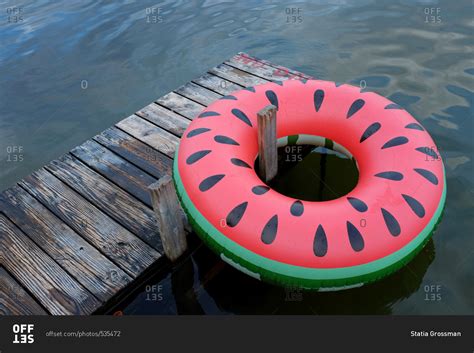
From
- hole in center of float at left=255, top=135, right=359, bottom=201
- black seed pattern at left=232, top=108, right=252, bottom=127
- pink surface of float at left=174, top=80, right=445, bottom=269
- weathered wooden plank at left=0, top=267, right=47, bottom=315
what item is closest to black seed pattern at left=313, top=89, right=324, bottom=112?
pink surface of float at left=174, top=80, right=445, bottom=269

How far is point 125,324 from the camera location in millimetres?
2656

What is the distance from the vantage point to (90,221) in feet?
10.6

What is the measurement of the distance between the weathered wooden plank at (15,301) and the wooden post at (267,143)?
1.90m

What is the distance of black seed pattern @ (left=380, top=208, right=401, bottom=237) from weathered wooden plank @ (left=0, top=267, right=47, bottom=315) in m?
2.31

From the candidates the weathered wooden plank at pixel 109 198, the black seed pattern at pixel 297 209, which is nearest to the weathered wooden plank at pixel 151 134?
the weathered wooden plank at pixel 109 198

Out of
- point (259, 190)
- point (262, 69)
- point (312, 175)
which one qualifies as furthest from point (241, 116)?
point (262, 69)

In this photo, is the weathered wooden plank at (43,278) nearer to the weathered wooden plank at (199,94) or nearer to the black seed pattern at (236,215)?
the black seed pattern at (236,215)

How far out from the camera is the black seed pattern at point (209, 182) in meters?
2.68

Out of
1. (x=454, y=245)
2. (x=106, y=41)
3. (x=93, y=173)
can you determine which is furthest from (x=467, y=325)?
(x=106, y=41)

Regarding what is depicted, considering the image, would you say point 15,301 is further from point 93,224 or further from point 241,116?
point 241,116

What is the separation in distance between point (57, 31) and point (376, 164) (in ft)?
19.4

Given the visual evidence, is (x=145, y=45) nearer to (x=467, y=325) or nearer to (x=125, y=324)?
(x=125, y=324)

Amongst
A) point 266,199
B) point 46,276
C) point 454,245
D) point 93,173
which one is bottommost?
point 454,245

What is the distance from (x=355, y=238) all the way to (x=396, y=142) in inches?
35.1
